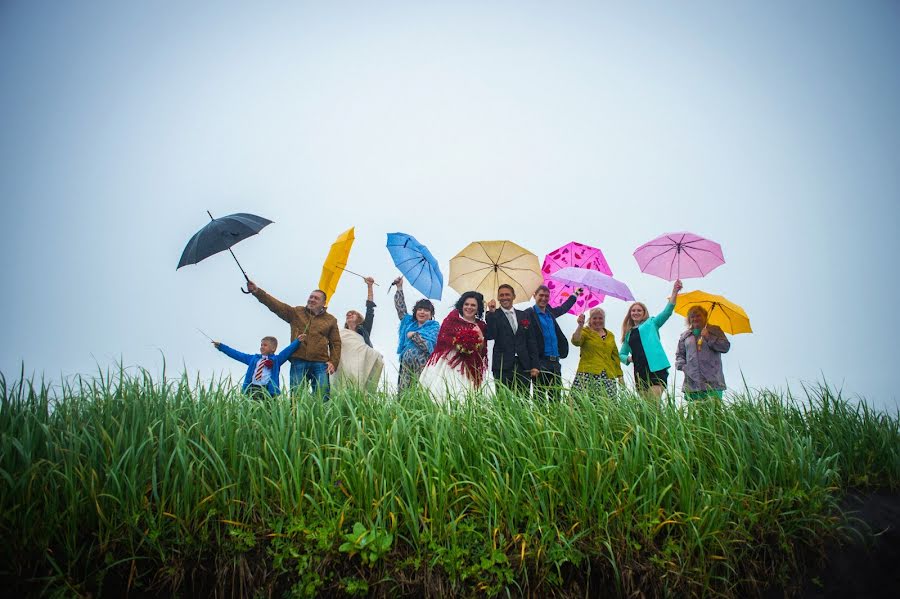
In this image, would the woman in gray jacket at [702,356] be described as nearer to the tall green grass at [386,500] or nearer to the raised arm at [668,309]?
the raised arm at [668,309]

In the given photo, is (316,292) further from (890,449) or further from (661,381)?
(890,449)

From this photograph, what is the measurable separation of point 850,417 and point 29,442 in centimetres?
708

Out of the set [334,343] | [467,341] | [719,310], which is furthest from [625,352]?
[334,343]

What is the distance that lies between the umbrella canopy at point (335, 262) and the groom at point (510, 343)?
1919mm

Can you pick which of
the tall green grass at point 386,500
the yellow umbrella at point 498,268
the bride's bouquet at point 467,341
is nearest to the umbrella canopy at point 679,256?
the yellow umbrella at point 498,268

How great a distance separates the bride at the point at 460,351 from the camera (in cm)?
626

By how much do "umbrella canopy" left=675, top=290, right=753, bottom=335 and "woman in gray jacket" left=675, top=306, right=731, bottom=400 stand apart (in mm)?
149

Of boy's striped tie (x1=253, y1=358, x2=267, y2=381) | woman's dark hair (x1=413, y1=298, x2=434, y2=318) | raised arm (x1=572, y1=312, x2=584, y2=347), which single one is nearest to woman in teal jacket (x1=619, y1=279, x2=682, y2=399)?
raised arm (x1=572, y1=312, x2=584, y2=347)

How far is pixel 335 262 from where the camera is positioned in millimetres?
6938

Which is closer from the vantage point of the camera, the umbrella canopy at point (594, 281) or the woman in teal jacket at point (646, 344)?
the woman in teal jacket at point (646, 344)

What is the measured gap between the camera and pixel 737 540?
3904mm

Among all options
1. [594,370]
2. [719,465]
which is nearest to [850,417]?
[719,465]

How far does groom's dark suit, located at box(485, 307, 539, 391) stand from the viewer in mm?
6641

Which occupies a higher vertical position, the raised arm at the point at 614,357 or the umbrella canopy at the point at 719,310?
the umbrella canopy at the point at 719,310
